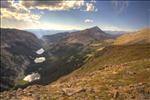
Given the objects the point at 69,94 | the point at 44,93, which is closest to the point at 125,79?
the point at 69,94

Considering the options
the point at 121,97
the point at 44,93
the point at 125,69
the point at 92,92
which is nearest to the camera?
the point at 121,97

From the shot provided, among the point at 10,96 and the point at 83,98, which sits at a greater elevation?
the point at 83,98

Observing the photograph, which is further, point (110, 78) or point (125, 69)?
point (125, 69)

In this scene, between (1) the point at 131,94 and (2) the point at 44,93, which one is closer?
(1) the point at 131,94

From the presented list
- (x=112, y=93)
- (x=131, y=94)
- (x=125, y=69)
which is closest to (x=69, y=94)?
(x=112, y=93)

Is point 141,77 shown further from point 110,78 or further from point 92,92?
point 92,92

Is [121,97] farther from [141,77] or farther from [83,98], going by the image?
[141,77]

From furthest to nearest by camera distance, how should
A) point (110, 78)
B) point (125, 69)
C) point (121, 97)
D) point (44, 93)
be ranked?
point (125, 69)
point (110, 78)
point (44, 93)
point (121, 97)

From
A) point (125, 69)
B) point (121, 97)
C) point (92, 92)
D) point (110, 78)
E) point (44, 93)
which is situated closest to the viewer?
point (121, 97)

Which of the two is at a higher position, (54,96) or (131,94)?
(131,94)
